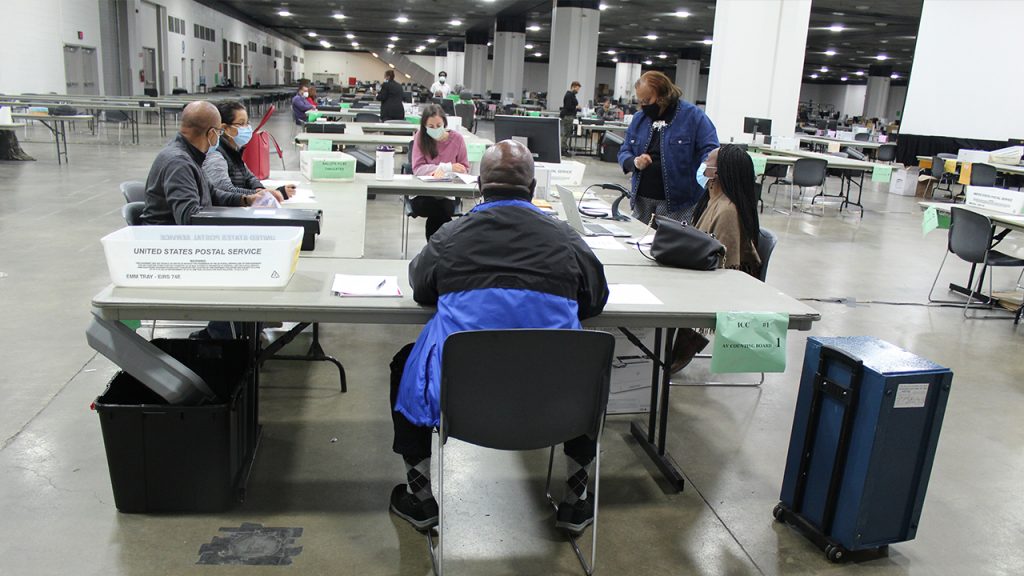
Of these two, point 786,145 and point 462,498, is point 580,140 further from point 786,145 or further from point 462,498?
point 462,498

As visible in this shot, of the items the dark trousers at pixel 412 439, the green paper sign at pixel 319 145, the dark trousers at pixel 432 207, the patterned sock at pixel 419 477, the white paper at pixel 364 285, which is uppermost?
the green paper sign at pixel 319 145

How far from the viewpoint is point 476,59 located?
29.9 meters

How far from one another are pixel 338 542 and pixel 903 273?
5.66 m

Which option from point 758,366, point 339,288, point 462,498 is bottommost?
point 462,498

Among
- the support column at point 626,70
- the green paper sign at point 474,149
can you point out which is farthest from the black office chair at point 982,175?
the support column at point 626,70

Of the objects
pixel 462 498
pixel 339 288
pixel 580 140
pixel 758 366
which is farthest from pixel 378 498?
pixel 580 140

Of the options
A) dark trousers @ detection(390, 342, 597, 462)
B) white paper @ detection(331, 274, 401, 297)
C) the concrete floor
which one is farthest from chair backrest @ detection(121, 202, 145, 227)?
dark trousers @ detection(390, 342, 597, 462)

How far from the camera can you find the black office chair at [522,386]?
5.90ft

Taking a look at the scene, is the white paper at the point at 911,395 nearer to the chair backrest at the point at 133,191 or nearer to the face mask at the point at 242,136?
the face mask at the point at 242,136

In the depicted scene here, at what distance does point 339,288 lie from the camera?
7.43ft

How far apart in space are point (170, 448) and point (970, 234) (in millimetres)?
4913

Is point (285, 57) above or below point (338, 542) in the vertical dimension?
above

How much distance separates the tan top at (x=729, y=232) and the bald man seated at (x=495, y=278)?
1.13 metres

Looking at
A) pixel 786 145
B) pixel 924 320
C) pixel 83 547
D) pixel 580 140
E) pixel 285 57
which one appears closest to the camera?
pixel 83 547
